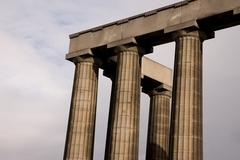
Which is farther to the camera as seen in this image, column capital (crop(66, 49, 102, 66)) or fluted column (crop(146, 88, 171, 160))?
fluted column (crop(146, 88, 171, 160))

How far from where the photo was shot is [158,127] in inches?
3071

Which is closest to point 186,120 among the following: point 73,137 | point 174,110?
point 174,110

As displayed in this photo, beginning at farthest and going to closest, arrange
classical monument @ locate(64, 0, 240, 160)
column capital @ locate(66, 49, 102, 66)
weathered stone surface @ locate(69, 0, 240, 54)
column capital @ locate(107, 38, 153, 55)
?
column capital @ locate(66, 49, 102, 66) < column capital @ locate(107, 38, 153, 55) < weathered stone surface @ locate(69, 0, 240, 54) < classical monument @ locate(64, 0, 240, 160)

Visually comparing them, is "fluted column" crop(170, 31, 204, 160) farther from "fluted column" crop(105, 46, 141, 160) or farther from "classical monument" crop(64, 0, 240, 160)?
"fluted column" crop(105, 46, 141, 160)

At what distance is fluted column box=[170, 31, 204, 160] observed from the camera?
57.5 meters

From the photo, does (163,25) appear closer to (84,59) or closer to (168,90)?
(84,59)

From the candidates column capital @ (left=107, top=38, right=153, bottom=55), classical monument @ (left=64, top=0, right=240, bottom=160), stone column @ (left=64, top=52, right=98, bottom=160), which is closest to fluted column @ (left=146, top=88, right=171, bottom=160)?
classical monument @ (left=64, top=0, right=240, bottom=160)

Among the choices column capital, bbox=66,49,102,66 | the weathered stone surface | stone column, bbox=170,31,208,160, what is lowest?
stone column, bbox=170,31,208,160

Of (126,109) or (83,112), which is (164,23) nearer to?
(126,109)

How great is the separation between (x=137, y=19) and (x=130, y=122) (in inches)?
515

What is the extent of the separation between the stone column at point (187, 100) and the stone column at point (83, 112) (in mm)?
14166

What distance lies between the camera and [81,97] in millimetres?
70438

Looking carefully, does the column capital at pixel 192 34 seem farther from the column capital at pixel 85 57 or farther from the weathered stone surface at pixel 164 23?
the column capital at pixel 85 57

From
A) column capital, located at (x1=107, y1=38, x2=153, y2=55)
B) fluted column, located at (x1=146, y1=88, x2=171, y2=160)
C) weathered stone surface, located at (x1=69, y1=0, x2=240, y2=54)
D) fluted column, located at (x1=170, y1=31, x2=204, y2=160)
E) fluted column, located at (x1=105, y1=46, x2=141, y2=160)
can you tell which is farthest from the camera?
fluted column, located at (x1=146, y1=88, x2=171, y2=160)
